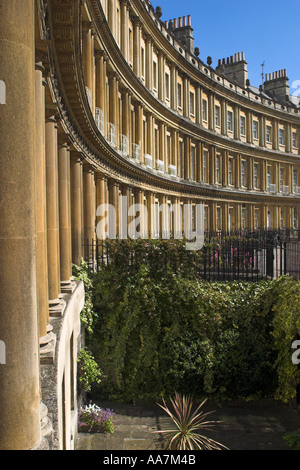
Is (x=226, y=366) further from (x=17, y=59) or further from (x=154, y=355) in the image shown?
(x=17, y=59)

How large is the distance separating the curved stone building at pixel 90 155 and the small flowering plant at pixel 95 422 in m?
0.71

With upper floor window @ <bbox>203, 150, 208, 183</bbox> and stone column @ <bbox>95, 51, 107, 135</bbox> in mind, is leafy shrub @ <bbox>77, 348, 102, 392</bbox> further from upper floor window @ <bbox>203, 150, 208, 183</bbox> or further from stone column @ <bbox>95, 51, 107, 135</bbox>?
upper floor window @ <bbox>203, 150, 208, 183</bbox>

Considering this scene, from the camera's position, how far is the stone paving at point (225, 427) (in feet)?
28.4

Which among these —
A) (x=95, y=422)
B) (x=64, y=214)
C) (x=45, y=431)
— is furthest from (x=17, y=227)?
(x=95, y=422)

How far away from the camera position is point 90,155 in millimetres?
14461

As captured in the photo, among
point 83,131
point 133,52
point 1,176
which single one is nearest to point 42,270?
point 1,176

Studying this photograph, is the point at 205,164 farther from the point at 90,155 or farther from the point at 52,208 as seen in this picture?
the point at 52,208

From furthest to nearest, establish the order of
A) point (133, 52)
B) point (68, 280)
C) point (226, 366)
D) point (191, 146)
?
point (191, 146), point (133, 52), point (226, 366), point (68, 280)

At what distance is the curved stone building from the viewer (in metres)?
3.80

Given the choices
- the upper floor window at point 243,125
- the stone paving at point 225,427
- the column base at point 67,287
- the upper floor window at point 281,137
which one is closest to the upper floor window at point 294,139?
the upper floor window at point 281,137

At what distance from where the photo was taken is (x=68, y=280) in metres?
9.05

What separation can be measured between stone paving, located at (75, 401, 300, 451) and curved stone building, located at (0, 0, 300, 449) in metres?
0.99

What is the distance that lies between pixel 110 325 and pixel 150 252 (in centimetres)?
213

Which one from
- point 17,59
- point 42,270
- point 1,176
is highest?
point 17,59
